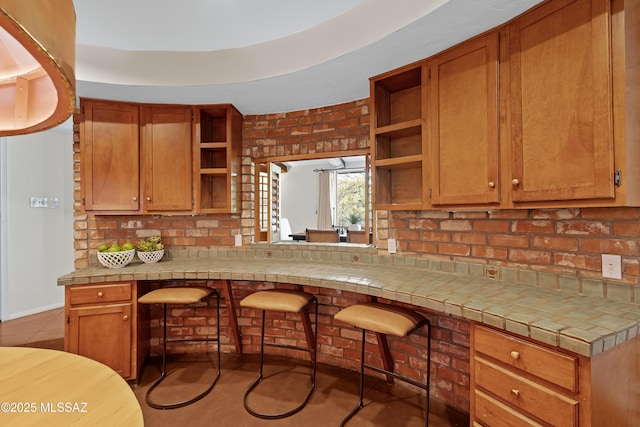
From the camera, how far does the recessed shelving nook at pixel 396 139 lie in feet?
6.90

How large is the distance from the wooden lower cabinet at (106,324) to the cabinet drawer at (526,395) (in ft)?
7.54

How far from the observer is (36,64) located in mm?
575

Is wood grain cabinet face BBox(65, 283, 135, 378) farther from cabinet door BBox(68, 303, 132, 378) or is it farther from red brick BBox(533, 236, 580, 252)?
red brick BBox(533, 236, 580, 252)

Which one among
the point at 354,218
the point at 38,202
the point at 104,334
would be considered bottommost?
the point at 104,334

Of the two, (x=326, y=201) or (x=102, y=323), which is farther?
(x=326, y=201)

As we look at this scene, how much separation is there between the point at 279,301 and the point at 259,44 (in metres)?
1.75

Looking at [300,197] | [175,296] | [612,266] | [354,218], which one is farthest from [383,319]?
[300,197]

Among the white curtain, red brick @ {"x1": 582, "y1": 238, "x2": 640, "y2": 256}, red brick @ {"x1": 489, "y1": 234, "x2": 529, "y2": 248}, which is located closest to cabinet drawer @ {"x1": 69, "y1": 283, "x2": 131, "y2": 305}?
red brick @ {"x1": 489, "y1": 234, "x2": 529, "y2": 248}

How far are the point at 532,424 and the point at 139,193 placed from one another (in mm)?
2850

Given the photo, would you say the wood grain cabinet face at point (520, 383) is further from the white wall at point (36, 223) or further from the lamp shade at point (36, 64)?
the white wall at point (36, 223)

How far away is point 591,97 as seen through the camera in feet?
4.20

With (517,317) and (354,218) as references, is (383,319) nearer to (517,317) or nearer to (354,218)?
(517,317)

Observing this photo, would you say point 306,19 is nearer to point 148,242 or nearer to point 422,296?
point 422,296

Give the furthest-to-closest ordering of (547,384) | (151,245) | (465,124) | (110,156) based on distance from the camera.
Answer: (151,245), (110,156), (465,124), (547,384)
